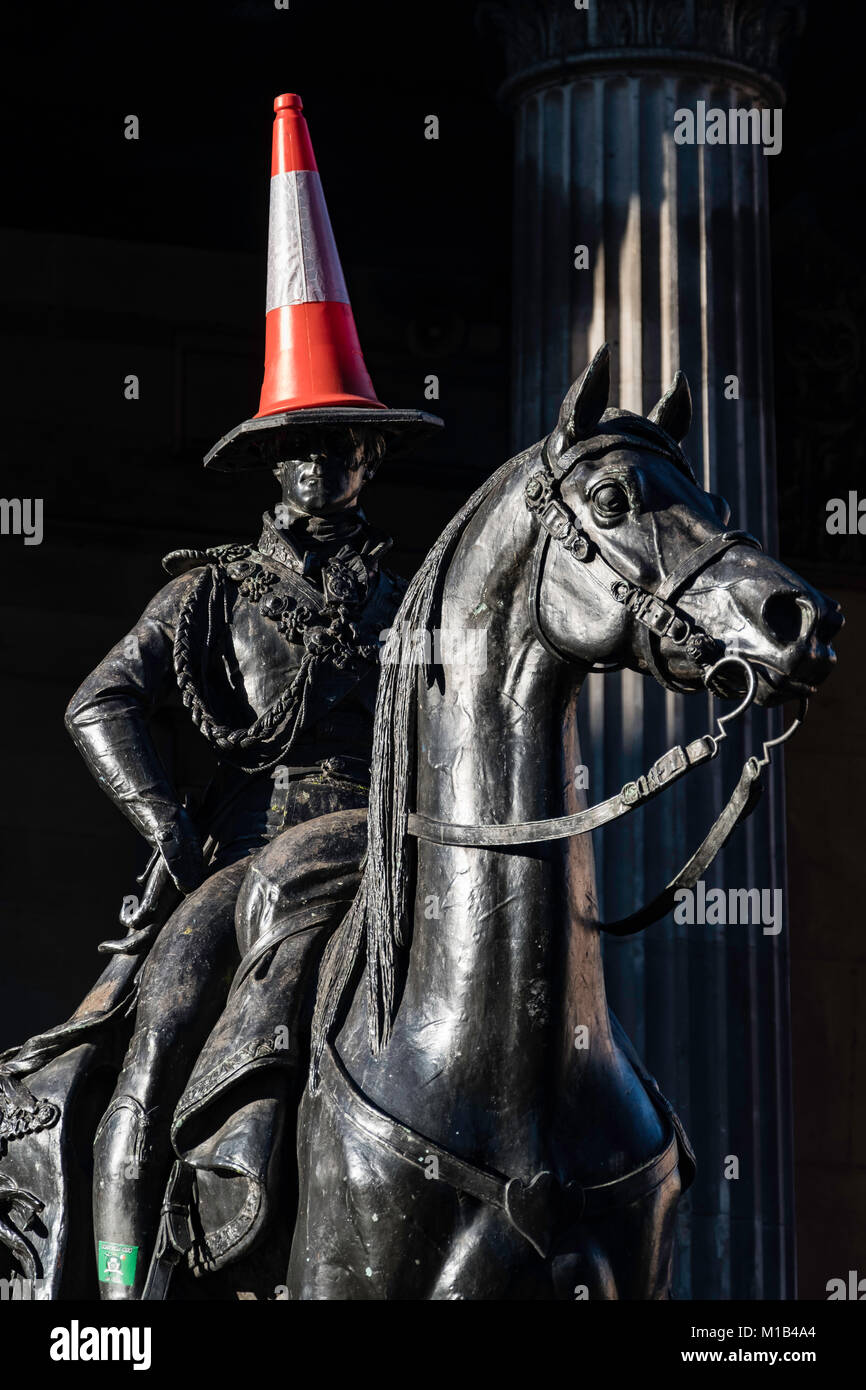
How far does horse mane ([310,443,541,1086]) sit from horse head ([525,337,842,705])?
144 millimetres

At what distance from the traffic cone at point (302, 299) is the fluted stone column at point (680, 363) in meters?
2.30

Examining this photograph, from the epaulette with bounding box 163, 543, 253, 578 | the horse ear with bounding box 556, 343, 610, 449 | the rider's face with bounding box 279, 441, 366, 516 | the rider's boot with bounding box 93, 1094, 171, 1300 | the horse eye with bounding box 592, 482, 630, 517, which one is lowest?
the rider's boot with bounding box 93, 1094, 171, 1300

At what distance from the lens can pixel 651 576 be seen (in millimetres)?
3754

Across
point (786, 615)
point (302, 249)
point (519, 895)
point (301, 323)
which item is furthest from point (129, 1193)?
point (302, 249)

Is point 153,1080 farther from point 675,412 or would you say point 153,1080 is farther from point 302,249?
point 302,249

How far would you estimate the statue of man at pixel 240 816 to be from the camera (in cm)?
423

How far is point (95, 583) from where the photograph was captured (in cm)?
961

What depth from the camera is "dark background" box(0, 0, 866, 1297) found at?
31.0 ft

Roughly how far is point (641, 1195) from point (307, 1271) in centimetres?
50

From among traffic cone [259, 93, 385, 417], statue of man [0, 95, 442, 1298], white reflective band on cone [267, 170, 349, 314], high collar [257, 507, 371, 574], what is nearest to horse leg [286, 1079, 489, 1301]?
statue of man [0, 95, 442, 1298]

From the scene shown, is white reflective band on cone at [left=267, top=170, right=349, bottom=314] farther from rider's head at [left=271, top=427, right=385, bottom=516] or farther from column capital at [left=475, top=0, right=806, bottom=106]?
column capital at [left=475, top=0, right=806, bottom=106]

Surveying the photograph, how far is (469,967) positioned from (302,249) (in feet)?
6.03

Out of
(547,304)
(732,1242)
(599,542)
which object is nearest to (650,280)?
(547,304)

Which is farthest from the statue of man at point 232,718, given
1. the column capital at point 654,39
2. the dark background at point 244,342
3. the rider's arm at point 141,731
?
the dark background at point 244,342
